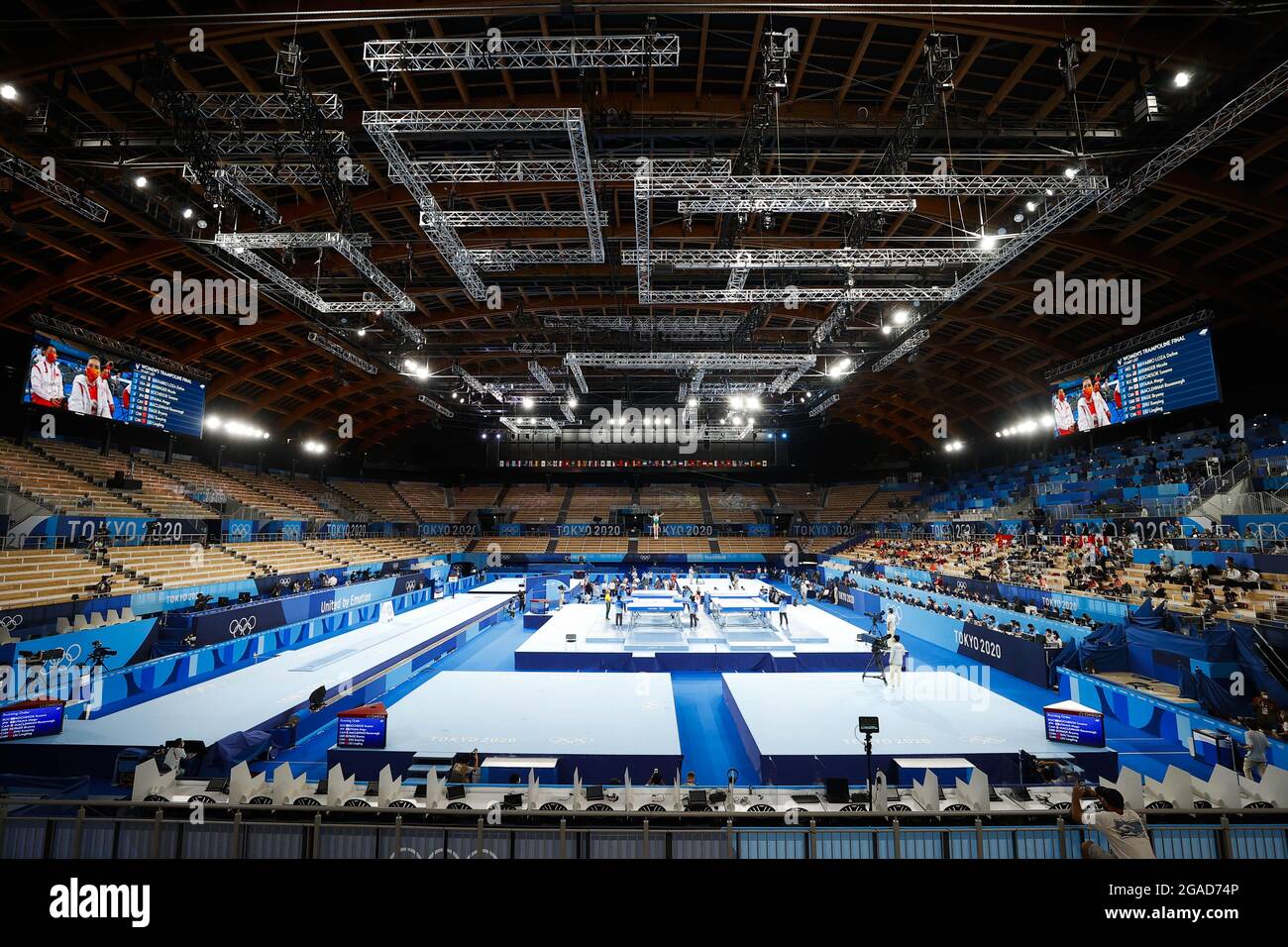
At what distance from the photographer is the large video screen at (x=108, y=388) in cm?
1534

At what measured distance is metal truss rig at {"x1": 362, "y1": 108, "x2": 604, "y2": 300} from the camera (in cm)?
812

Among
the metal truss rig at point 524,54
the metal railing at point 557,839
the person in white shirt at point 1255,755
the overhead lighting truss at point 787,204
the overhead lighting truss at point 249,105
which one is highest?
the overhead lighting truss at point 249,105

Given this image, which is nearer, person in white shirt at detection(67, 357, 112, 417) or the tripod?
the tripod

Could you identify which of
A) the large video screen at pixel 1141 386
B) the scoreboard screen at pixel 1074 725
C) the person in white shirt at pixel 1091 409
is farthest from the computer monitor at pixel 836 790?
the person in white shirt at pixel 1091 409

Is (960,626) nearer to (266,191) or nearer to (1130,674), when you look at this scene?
(1130,674)

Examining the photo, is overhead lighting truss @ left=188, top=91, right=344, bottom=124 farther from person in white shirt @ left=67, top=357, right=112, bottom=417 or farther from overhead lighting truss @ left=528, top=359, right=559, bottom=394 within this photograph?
person in white shirt @ left=67, top=357, right=112, bottom=417

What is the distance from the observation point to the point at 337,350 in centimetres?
1886

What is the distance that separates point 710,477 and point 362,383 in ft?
89.8

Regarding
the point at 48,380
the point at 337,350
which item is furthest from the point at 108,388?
the point at 337,350

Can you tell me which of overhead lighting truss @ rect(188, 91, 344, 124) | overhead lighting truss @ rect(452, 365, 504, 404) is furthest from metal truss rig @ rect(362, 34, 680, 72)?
overhead lighting truss @ rect(452, 365, 504, 404)

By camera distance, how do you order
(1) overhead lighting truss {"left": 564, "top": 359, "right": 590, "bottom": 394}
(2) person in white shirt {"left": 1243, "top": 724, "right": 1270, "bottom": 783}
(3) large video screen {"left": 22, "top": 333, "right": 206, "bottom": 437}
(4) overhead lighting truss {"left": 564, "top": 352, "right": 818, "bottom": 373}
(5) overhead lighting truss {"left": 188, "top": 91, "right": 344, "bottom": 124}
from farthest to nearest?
(1) overhead lighting truss {"left": 564, "top": 359, "right": 590, "bottom": 394}
(4) overhead lighting truss {"left": 564, "top": 352, "right": 818, "bottom": 373}
(3) large video screen {"left": 22, "top": 333, "right": 206, "bottom": 437}
(5) overhead lighting truss {"left": 188, "top": 91, "right": 344, "bottom": 124}
(2) person in white shirt {"left": 1243, "top": 724, "right": 1270, "bottom": 783}

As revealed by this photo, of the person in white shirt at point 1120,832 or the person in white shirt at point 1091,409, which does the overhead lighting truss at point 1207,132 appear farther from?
the person in white shirt at point 1091,409

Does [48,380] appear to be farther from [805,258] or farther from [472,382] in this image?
[805,258]
